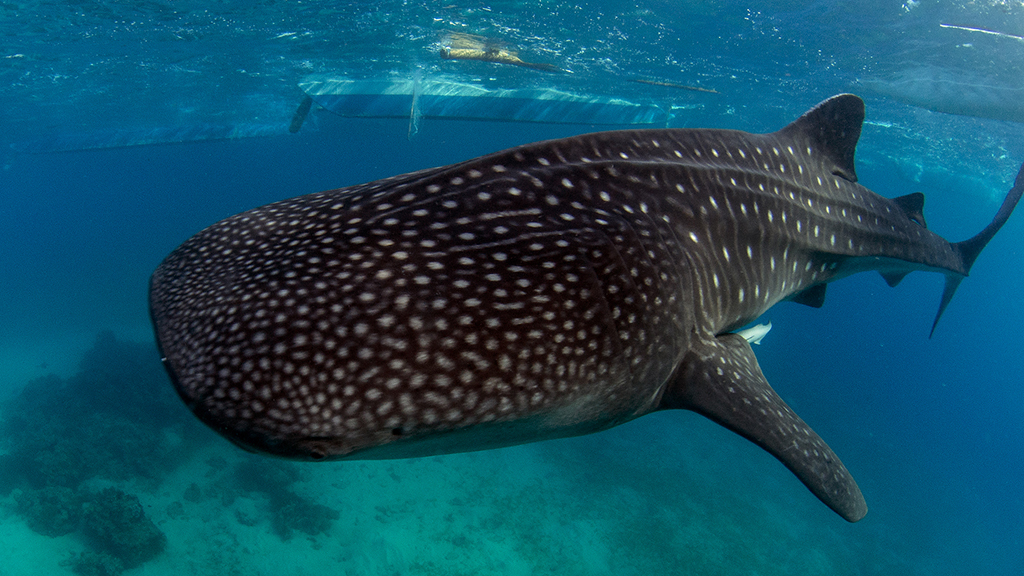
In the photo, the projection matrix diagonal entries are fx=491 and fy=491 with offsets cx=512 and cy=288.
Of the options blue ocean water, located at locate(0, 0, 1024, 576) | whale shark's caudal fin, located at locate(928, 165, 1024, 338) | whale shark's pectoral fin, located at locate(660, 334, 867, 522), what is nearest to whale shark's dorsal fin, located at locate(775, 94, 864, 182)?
whale shark's pectoral fin, located at locate(660, 334, 867, 522)

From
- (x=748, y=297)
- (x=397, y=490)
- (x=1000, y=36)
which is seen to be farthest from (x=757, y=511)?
(x=748, y=297)

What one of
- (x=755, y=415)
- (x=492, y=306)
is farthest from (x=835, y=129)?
(x=492, y=306)

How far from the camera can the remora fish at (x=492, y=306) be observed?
1.55 m

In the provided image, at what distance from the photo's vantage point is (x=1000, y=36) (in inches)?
544

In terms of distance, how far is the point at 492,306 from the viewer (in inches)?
70.9

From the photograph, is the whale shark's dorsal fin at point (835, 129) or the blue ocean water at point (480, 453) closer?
the whale shark's dorsal fin at point (835, 129)

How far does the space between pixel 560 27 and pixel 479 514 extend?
16.6 metres

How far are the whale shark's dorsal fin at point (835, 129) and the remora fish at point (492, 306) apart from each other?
4.55 ft

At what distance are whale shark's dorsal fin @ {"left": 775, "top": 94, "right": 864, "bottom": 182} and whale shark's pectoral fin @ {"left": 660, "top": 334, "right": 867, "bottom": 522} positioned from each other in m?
2.65

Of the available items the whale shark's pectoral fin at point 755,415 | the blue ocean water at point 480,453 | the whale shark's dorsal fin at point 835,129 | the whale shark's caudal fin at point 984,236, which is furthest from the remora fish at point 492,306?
the blue ocean water at point 480,453

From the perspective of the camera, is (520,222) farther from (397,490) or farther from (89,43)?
(89,43)

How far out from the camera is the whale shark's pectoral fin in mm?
2707

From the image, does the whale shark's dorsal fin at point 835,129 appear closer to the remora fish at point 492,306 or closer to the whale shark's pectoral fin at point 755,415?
the remora fish at point 492,306

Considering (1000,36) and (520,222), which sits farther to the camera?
(1000,36)
